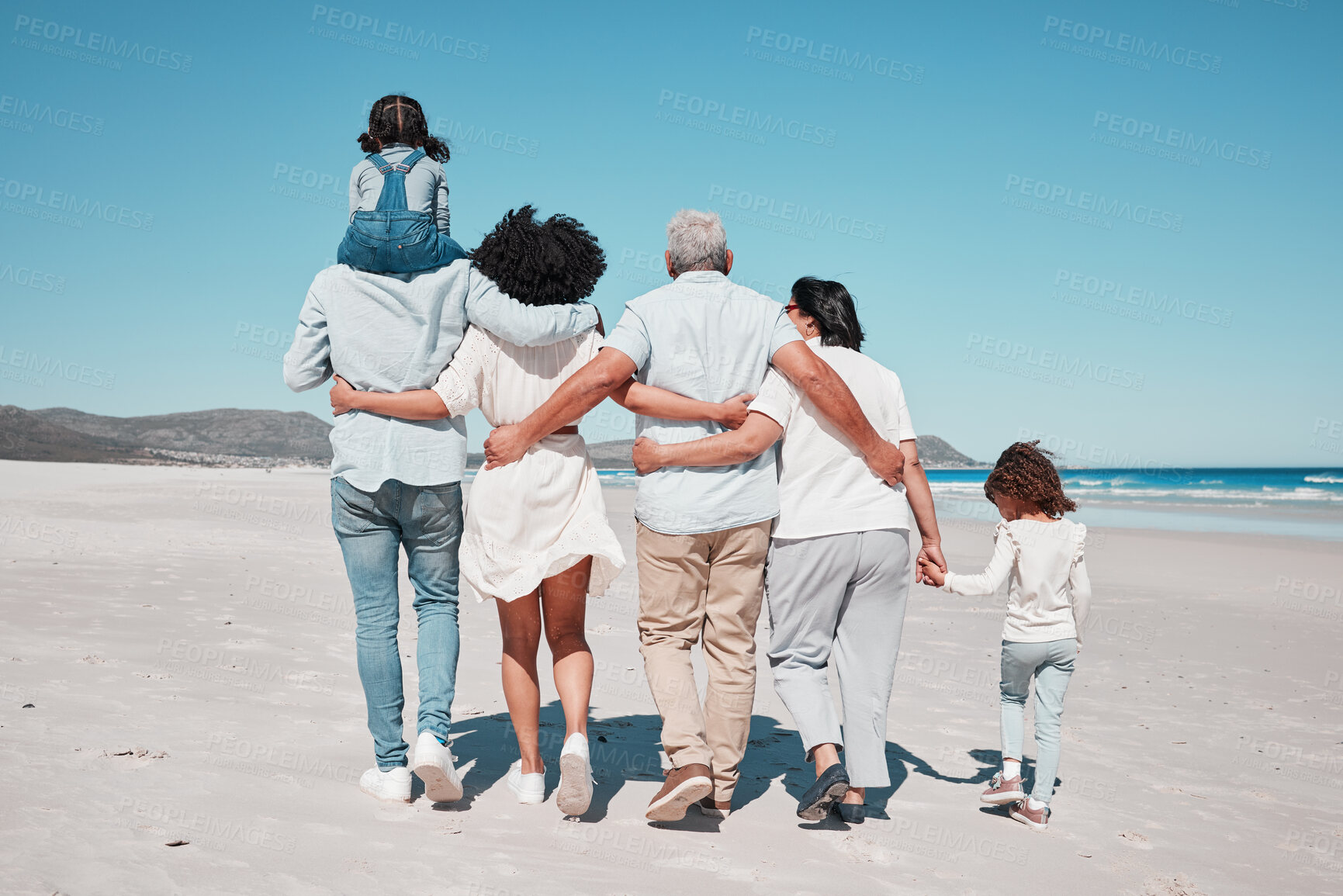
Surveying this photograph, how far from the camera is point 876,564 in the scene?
292cm

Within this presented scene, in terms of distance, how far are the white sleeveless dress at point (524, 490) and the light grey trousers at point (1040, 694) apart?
1.57 m

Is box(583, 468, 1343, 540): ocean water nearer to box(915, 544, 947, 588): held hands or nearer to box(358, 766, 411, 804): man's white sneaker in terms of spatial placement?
box(915, 544, 947, 588): held hands

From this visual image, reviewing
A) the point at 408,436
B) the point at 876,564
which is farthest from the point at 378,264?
the point at 876,564

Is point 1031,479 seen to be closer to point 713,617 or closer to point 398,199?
point 713,617

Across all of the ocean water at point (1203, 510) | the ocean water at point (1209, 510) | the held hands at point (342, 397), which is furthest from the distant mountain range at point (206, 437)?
the held hands at point (342, 397)

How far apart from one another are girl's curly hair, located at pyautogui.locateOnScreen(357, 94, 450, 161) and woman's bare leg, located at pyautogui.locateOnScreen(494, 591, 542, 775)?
159 cm

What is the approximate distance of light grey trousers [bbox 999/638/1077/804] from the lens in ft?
10.1

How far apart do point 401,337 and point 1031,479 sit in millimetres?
2351

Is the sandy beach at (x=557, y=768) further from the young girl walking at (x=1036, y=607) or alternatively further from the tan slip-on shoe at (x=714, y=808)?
the young girl walking at (x=1036, y=607)

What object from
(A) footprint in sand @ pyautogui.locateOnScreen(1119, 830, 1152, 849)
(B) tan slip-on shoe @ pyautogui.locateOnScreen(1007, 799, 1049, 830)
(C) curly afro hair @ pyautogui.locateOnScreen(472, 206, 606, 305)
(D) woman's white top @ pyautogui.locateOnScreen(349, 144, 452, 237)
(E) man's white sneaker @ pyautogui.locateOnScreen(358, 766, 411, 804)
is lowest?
(A) footprint in sand @ pyautogui.locateOnScreen(1119, 830, 1152, 849)

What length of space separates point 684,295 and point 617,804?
1.77 m

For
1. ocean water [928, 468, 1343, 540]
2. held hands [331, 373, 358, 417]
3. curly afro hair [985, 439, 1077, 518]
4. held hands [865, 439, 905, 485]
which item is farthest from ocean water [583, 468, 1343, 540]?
held hands [331, 373, 358, 417]

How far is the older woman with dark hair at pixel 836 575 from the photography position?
2.89 metres

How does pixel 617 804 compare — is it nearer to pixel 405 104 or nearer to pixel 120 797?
pixel 120 797
